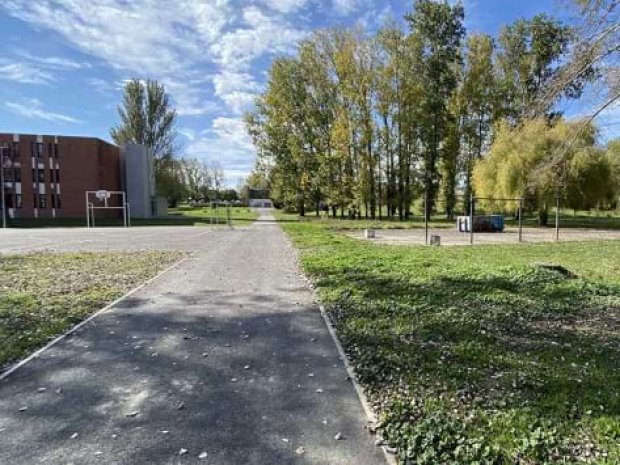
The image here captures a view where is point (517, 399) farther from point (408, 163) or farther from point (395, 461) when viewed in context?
point (408, 163)

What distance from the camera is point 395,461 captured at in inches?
98.3

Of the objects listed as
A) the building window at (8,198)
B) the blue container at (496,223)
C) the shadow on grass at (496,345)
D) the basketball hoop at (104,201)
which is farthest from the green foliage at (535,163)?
the building window at (8,198)

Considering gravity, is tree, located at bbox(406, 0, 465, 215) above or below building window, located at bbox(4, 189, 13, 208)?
above

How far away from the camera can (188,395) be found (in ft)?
11.1

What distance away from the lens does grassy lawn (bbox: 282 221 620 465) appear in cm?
264

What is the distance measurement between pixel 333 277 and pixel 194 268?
3.66 m

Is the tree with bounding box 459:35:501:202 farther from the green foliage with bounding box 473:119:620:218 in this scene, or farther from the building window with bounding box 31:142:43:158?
the building window with bounding box 31:142:43:158

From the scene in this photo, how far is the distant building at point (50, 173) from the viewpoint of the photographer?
1716 inches

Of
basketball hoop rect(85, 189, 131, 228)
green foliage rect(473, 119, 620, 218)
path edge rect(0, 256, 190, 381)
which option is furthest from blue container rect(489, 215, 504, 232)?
basketball hoop rect(85, 189, 131, 228)

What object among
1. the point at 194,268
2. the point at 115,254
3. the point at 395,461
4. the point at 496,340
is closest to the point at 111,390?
the point at 395,461

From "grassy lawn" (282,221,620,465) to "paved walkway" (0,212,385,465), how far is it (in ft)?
1.24

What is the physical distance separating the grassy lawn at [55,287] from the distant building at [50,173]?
35.5 m

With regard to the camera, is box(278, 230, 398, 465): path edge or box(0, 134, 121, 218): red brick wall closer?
box(278, 230, 398, 465): path edge

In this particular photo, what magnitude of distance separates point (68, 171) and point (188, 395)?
4824 centimetres
